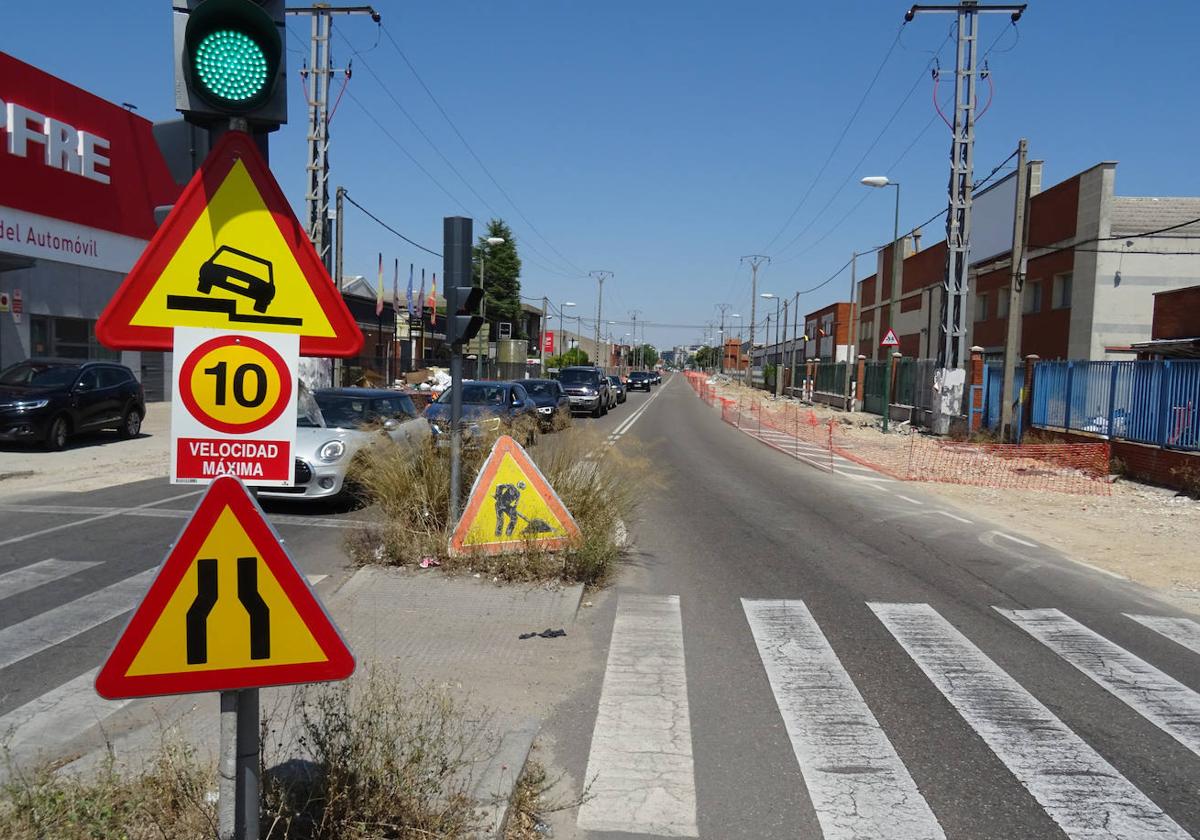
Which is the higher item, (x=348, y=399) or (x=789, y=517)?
(x=348, y=399)

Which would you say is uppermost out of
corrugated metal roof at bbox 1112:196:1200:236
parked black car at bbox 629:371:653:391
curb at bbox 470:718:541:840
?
corrugated metal roof at bbox 1112:196:1200:236

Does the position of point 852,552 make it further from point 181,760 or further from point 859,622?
point 181,760

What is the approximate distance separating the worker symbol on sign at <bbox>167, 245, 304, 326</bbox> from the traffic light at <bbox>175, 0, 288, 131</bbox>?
418 millimetres

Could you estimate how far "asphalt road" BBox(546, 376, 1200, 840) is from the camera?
4.08 m

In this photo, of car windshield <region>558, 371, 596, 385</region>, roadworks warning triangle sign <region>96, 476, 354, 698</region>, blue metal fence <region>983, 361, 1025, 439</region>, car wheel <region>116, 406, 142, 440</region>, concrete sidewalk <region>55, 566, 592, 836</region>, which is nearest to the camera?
roadworks warning triangle sign <region>96, 476, 354, 698</region>

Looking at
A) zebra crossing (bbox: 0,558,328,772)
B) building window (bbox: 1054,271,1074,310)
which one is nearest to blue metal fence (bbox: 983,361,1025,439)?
building window (bbox: 1054,271,1074,310)

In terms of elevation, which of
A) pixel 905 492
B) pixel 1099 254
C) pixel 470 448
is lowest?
pixel 905 492

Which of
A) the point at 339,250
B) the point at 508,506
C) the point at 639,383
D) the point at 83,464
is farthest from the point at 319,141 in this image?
the point at 639,383

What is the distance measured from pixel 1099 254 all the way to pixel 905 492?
64.7 ft

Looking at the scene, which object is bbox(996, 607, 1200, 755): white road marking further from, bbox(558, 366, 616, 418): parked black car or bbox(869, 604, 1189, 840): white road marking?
bbox(558, 366, 616, 418): parked black car

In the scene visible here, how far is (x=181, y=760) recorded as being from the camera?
3.57 m

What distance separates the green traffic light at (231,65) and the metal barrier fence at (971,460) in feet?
52.3

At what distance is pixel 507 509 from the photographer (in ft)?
26.5

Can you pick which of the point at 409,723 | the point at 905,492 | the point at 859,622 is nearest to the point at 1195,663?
the point at 859,622
